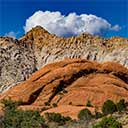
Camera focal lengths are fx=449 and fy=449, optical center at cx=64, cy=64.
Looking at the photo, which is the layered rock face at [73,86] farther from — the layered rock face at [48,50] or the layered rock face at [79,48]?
the layered rock face at [79,48]

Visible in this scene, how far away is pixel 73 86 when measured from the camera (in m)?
67.8

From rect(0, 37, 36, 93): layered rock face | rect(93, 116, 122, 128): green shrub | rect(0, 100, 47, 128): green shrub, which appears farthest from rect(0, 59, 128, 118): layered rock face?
rect(93, 116, 122, 128): green shrub

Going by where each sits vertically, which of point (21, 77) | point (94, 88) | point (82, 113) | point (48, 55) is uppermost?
point (48, 55)

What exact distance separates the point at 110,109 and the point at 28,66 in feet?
179

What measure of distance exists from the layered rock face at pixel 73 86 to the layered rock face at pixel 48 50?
23.9m

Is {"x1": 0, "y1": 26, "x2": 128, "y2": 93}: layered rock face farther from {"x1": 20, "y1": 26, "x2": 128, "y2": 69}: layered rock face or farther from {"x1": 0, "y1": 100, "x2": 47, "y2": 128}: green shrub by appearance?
{"x1": 0, "y1": 100, "x2": 47, "y2": 128}: green shrub

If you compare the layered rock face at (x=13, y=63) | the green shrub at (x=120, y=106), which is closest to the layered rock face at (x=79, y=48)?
the layered rock face at (x=13, y=63)

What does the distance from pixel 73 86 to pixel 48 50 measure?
38716 mm

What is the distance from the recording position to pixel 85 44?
342 ft

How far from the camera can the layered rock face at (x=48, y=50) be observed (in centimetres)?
9769

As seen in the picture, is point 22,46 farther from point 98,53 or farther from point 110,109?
point 110,109

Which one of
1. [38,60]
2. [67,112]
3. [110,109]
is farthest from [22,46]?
[110,109]

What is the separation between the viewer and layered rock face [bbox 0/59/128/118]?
203 feet

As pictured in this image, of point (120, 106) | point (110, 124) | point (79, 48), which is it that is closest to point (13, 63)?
point (79, 48)
